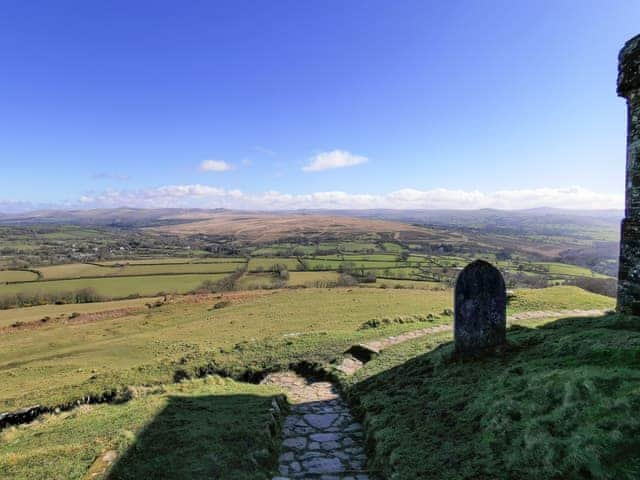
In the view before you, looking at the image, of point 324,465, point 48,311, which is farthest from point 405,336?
point 48,311

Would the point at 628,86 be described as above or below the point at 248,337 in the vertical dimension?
above

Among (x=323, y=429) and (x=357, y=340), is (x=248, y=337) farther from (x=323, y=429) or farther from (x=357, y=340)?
(x=323, y=429)

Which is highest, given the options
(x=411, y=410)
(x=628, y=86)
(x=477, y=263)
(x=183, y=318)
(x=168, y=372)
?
(x=628, y=86)

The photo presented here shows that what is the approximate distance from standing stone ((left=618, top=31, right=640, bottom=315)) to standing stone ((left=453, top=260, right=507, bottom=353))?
3.93 meters

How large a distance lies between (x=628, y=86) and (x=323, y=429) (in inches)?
462

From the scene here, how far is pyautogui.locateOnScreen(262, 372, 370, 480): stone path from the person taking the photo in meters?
6.37

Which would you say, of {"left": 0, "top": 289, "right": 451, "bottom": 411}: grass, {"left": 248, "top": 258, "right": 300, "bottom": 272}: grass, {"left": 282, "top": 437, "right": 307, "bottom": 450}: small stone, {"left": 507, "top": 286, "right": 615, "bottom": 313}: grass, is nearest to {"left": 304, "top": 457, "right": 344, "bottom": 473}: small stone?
{"left": 282, "top": 437, "right": 307, "bottom": 450}: small stone

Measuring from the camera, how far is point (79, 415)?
8.81 metres

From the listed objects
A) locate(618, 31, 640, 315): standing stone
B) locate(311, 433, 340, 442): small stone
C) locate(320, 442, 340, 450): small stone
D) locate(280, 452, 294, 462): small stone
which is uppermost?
locate(618, 31, 640, 315): standing stone

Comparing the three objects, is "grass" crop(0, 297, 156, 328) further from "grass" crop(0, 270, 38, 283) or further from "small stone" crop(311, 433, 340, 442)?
"small stone" crop(311, 433, 340, 442)

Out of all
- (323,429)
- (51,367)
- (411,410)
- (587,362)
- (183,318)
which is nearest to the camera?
(587,362)

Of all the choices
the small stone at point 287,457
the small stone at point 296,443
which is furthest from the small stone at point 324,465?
the small stone at point 296,443

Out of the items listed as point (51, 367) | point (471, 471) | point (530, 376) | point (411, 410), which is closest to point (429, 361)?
point (411, 410)

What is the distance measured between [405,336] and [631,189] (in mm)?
8424
